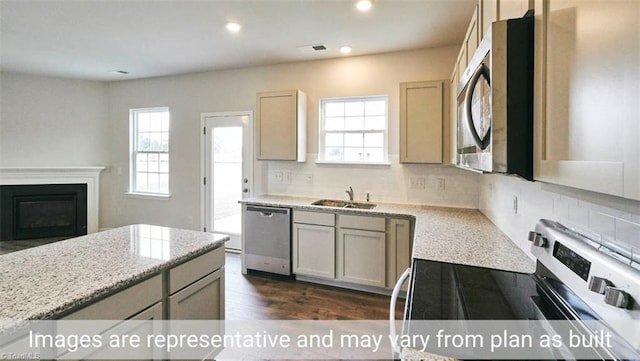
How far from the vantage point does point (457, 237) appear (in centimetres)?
196

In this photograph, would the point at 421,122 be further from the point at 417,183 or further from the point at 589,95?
the point at 589,95

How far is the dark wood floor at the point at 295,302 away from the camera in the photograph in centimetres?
263

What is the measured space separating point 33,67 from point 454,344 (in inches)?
239

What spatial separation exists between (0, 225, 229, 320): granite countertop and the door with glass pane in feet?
7.83

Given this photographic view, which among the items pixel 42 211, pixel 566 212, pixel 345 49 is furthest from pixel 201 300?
pixel 42 211

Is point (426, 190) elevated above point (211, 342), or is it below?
above

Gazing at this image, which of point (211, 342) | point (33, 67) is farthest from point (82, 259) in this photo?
point (33, 67)

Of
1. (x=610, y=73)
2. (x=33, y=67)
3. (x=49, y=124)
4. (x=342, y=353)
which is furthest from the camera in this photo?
(x=49, y=124)

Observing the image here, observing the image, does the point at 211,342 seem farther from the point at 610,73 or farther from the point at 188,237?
the point at 610,73

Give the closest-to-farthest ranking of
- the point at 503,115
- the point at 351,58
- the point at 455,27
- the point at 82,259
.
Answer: the point at 503,115, the point at 82,259, the point at 455,27, the point at 351,58

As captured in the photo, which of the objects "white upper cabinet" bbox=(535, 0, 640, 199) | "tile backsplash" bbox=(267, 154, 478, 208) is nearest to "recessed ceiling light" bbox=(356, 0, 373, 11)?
"tile backsplash" bbox=(267, 154, 478, 208)

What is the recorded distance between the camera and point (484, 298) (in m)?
1.04

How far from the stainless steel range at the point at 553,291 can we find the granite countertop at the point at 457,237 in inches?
6.1

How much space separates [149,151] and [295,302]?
12.3 ft
